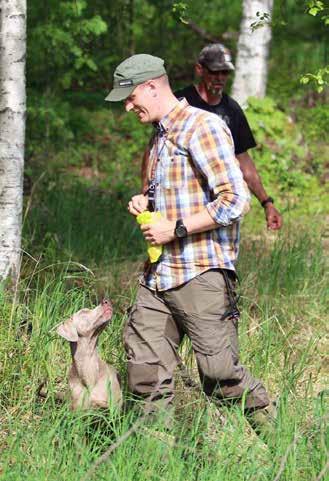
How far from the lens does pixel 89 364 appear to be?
4.39 metres

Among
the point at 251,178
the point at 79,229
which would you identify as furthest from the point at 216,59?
the point at 79,229

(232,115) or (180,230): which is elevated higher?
(232,115)

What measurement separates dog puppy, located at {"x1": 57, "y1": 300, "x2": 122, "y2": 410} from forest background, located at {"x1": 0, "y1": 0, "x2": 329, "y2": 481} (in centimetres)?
10

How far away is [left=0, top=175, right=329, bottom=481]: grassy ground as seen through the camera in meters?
4.00

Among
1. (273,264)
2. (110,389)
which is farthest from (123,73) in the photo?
(273,264)

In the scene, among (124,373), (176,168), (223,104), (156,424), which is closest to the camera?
(156,424)

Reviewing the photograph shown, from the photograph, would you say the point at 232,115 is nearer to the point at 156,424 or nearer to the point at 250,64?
the point at 156,424

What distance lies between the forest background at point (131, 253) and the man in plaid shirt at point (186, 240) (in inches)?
7.9

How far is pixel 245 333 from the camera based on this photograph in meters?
5.61

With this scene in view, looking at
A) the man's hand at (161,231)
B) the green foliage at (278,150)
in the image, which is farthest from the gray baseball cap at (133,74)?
the green foliage at (278,150)

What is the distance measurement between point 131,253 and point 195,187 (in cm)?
348

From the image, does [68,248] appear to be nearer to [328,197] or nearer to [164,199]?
[164,199]

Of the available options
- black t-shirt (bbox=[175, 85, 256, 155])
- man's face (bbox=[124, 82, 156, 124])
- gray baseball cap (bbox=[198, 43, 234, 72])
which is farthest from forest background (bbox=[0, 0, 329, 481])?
man's face (bbox=[124, 82, 156, 124])

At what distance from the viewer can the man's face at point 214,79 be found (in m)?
6.00
